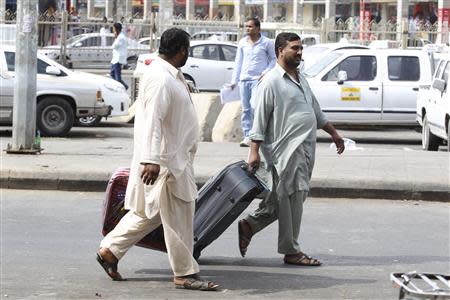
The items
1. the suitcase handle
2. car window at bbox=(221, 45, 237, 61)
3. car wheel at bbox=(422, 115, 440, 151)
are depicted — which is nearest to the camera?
the suitcase handle

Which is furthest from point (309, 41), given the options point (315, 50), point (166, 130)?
point (166, 130)

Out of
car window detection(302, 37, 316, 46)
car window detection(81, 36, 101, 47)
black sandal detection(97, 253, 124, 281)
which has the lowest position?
black sandal detection(97, 253, 124, 281)

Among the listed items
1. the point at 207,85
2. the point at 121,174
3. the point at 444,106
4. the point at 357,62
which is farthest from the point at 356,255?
the point at 207,85

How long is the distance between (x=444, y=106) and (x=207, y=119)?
12.3ft

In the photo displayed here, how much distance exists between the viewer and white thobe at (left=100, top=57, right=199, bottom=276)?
6.90 meters

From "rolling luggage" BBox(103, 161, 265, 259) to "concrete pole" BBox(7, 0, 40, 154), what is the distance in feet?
19.7

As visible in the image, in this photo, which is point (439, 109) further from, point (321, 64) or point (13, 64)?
point (13, 64)

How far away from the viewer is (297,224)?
807 cm

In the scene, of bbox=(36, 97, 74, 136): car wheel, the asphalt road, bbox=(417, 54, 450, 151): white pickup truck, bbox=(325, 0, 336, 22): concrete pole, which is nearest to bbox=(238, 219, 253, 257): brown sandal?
the asphalt road

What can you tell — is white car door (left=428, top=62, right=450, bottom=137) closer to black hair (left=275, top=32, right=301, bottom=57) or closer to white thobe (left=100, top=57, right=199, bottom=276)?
black hair (left=275, top=32, right=301, bottom=57)

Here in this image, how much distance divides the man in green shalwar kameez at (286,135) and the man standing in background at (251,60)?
6844 millimetres

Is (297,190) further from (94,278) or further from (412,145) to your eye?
(412,145)

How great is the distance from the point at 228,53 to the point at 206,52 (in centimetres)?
58

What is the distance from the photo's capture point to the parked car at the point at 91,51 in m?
27.3
